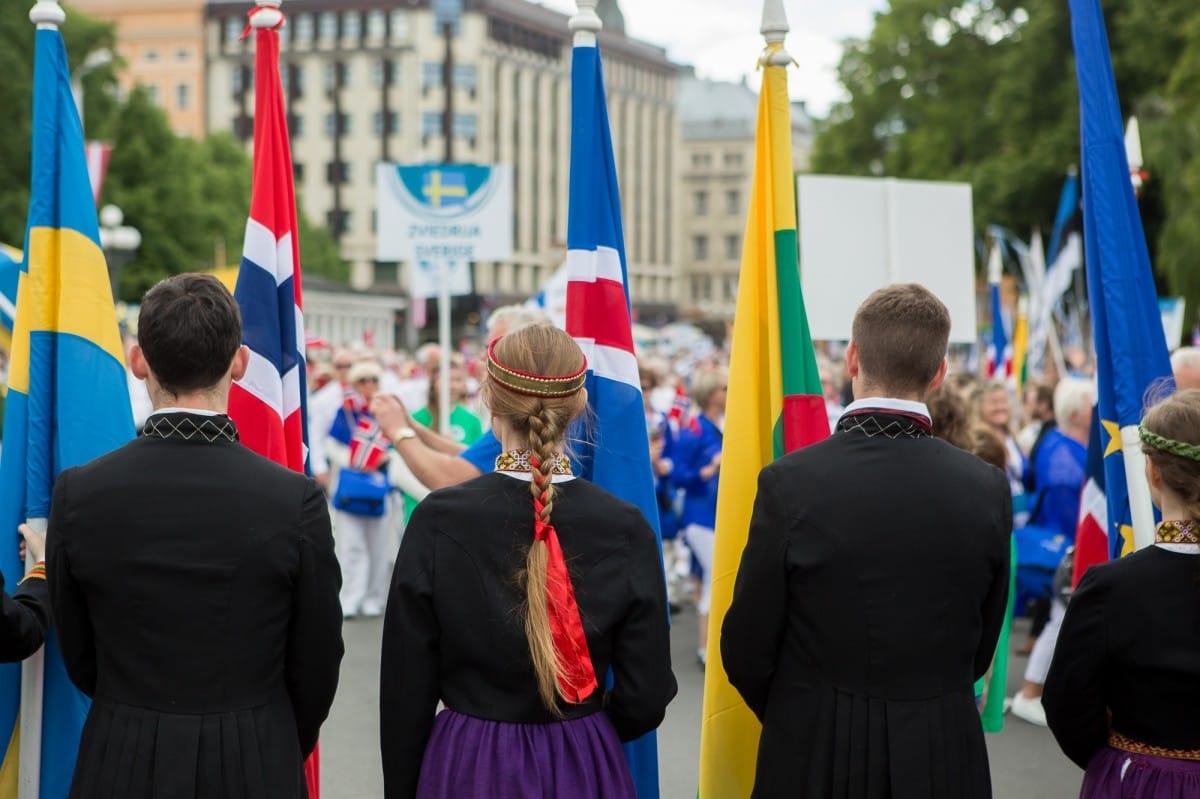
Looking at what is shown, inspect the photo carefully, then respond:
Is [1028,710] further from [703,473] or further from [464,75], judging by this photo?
[464,75]

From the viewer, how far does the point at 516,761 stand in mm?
3305

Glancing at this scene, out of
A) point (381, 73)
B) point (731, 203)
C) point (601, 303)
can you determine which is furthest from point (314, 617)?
point (731, 203)

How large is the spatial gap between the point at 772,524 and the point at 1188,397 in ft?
3.27

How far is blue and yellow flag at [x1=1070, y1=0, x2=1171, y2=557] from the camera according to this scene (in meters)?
4.71

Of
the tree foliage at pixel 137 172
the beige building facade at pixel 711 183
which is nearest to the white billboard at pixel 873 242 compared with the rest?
the tree foliage at pixel 137 172

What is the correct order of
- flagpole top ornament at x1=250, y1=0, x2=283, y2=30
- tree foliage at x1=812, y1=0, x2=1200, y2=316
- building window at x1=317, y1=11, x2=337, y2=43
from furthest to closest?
building window at x1=317, y1=11, x2=337, y2=43 → tree foliage at x1=812, y1=0, x2=1200, y2=316 → flagpole top ornament at x1=250, y1=0, x2=283, y2=30

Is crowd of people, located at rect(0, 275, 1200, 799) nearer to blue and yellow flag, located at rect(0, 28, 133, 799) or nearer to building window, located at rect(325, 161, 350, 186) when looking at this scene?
blue and yellow flag, located at rect(0, 28, 133, 799)

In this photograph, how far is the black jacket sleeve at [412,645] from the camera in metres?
3.34

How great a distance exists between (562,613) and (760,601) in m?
0.45

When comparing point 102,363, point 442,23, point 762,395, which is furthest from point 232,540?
point 442,23

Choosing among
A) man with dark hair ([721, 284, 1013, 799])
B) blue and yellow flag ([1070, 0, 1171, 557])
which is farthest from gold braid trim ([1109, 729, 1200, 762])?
blue and yellow flag ([1070, 0, 1171, 557])

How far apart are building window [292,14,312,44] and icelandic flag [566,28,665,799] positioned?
109m

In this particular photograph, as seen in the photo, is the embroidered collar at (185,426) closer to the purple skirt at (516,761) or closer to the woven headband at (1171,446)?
the purple skirt at (516,761)

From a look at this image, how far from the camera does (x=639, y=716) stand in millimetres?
3430
